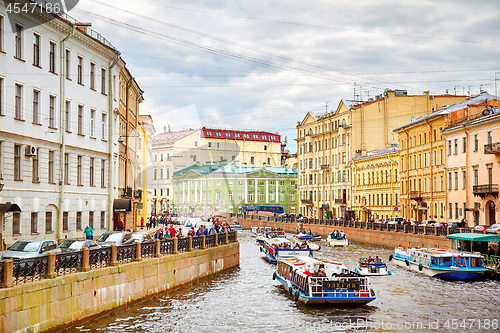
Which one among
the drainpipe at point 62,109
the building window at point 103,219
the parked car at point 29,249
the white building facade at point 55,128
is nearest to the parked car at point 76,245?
Result: the parked car at point 29,249

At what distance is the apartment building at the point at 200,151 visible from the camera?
13125 centimetres

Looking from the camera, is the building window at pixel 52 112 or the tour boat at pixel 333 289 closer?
the tour boat at pixel 333 289

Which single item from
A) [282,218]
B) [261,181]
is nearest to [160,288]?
[282,218]

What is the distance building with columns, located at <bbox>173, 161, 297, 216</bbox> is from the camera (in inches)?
4788

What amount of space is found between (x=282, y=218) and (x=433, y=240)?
4493 cm

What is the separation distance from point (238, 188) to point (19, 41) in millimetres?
94949

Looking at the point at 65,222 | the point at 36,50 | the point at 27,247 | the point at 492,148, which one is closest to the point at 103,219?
the point at 65,222

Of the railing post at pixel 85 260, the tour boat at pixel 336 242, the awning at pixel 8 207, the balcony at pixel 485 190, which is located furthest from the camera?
the tour boat at pixel 336 242

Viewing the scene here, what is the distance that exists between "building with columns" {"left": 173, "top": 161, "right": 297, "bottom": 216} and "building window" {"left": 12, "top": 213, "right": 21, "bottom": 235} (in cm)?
9134

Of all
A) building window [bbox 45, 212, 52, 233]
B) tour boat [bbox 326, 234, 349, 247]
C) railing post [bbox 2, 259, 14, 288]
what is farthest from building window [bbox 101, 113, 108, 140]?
railing post [bbox 2, 259, 14, 288]

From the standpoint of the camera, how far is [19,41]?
2873 cm

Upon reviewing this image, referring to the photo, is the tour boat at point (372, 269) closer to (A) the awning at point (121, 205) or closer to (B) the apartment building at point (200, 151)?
(A) the awning at point (121, 205)

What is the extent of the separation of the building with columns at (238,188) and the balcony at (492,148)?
75.6m

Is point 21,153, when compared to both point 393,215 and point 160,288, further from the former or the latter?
point 393,215
